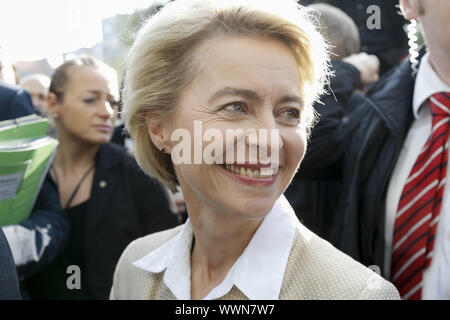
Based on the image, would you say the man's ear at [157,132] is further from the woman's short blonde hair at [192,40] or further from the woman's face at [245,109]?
the woman's face at [245,109]

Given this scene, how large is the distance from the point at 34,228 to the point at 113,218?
55 centimetres

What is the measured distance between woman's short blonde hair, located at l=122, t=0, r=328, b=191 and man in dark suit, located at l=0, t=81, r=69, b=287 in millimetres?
1024

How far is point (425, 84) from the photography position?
199cm

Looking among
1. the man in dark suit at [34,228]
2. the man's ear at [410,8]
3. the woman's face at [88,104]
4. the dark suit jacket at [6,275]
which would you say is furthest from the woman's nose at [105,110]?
the man's ear at [410,8]

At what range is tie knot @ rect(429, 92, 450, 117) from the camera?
6.22ft

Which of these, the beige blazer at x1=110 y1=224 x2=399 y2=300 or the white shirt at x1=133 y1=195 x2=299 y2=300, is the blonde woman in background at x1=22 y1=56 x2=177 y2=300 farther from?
the beige blazer at x1=110 y1=224 x2=399 y2=300

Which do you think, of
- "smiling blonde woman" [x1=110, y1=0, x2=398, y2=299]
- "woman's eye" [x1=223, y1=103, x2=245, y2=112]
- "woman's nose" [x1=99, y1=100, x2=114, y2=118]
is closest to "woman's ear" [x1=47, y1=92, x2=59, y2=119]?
"woman's nose" [x1=99, y1=100, x2=114, y2=118]

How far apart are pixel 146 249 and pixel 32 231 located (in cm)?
74

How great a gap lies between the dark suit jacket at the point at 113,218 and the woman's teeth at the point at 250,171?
152cm

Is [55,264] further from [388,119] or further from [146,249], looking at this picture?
[388,119]

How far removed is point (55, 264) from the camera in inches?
110

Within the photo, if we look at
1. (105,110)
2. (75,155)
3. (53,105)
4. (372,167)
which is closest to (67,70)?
(53,105)

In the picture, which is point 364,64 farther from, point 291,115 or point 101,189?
point 101,189
